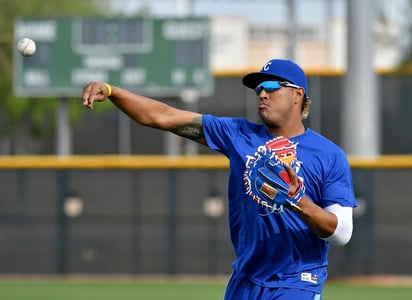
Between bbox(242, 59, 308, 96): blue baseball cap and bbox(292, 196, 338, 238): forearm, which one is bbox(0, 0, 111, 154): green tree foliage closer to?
bbox(242, 59, 308, 96): blue baseball cap

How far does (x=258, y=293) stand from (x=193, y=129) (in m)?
0.91

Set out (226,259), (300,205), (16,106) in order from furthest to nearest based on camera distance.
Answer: (16,106), (226,259), (300,205)

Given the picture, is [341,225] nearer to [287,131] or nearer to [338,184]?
[338,184]

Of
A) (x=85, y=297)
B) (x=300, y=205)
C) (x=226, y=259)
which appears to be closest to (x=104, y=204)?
(x=226, y=259)

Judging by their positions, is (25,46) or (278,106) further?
(25,46)

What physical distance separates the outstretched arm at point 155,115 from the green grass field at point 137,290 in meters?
6.40

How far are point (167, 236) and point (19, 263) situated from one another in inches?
78.3

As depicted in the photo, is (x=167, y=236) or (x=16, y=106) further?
(x=16, y=106)

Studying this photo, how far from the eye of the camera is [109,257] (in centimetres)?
1471

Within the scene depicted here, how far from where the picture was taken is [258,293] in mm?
5023

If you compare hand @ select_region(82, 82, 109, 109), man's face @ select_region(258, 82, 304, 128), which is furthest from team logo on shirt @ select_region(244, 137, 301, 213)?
hand @ select_region(82, 82, 109, 109)

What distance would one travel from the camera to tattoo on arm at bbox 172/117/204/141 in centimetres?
543

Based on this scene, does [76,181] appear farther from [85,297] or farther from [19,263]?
[85,297]

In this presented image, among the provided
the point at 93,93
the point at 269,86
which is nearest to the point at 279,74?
the point at 269,86
